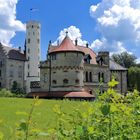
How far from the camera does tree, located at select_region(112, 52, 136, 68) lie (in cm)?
11650

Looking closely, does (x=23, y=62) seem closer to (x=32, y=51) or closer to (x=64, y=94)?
(x=32, y=51)

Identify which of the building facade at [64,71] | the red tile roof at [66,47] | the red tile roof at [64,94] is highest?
the red tile roof at [66,47]

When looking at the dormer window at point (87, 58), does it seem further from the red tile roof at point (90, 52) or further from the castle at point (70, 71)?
the red tile roof at point (90, 52)

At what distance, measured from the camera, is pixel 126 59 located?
385 ft

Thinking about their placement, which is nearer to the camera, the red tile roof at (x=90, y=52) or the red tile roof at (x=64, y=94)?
the red tile roof at (x=64, y=94)

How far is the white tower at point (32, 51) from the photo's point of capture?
10029 cm

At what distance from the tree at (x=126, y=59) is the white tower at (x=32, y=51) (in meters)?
26.7

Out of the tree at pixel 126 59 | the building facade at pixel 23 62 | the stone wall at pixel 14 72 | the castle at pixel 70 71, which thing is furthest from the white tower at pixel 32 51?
the tree at pixel 126 59

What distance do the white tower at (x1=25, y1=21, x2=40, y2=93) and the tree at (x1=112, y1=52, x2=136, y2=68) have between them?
87.5 feet

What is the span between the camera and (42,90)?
207ft

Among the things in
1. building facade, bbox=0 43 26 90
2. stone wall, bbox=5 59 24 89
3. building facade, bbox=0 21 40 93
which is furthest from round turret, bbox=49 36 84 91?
stone wall, bbox=5 59 24 89

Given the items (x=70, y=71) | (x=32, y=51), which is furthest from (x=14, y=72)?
(x=70, y=71)

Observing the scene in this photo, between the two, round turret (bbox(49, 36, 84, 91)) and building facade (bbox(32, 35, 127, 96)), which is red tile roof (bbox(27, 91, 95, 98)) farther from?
round turret (bbox(49, 36, 84, 91))

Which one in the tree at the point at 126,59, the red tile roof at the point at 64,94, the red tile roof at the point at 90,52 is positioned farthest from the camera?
the tree at the point at 126,59
